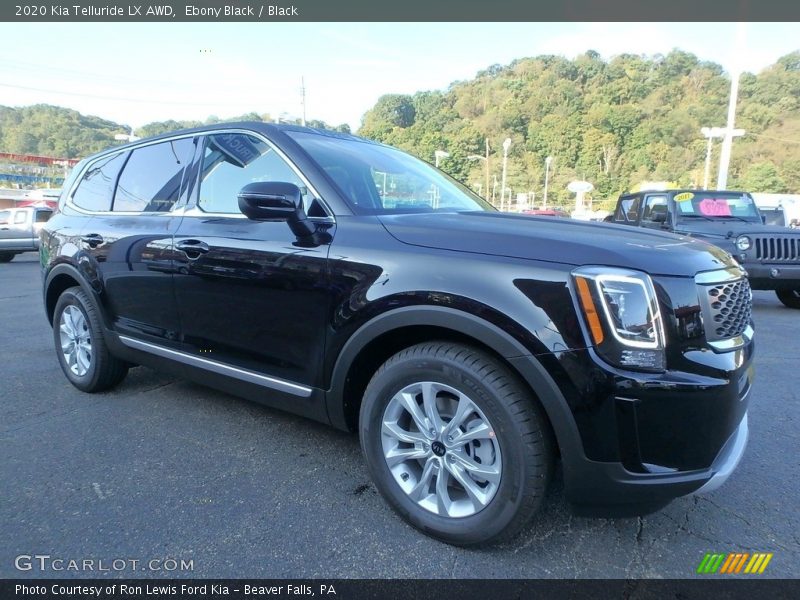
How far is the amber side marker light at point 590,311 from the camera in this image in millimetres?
1771

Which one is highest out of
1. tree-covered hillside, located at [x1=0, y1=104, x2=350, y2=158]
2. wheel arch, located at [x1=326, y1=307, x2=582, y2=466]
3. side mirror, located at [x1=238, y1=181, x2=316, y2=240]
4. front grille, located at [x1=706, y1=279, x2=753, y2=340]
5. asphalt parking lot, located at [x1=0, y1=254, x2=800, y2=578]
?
tree-covered hillside, located at [x1=0, y1=104, x2=350, y2=158]

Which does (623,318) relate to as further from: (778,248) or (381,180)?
(778,248)

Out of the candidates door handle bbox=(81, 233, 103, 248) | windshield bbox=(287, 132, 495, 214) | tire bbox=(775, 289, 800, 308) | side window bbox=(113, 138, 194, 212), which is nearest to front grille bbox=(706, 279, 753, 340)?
windshield bbox=(287, 132, 495, 214)

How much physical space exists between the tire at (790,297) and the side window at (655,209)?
2.10 m

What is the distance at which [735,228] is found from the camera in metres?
7.60

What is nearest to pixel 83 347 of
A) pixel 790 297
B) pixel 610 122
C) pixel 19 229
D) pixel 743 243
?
pixel 743 243

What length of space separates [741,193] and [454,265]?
26.9 feet

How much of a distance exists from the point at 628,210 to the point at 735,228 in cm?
195

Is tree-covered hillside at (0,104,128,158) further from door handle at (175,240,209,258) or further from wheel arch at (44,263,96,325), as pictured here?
door handle at (175,240,209,258)

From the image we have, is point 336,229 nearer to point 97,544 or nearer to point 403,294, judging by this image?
point 403,294

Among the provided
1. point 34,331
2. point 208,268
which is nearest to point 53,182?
point 34,331

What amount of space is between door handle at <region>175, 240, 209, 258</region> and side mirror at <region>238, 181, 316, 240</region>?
1.93ft

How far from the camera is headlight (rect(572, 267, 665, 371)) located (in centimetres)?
175
